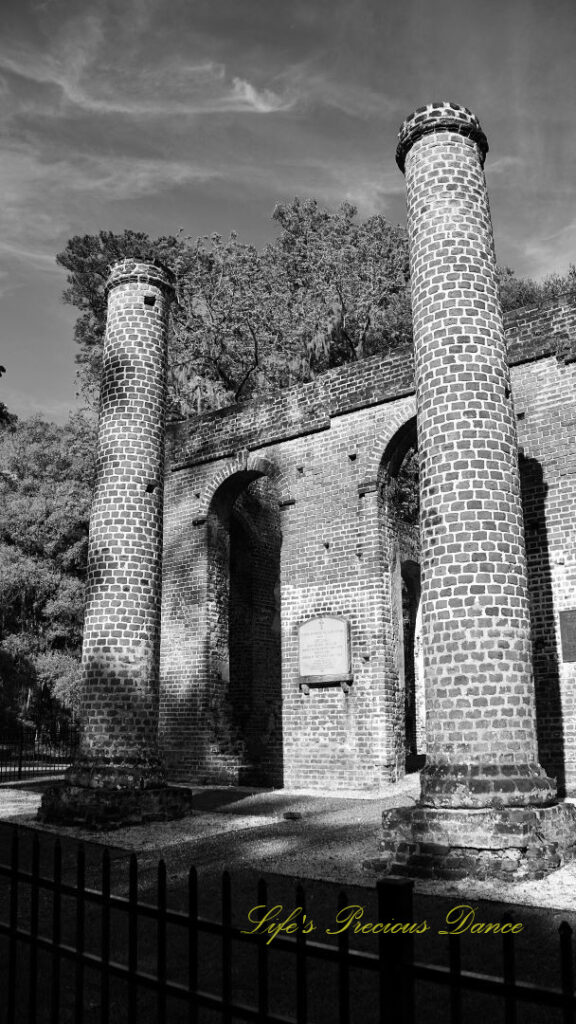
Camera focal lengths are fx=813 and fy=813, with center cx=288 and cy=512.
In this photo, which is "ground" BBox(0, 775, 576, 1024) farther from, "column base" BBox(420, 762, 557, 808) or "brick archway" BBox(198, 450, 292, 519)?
"brick archway" BBox(198, 450, 292, 519)

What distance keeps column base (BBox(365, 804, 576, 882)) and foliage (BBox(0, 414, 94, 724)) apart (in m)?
16.1

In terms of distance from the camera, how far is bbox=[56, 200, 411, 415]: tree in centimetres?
2688

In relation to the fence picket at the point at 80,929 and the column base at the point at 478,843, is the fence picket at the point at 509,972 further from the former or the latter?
the column base at the point at 478,843

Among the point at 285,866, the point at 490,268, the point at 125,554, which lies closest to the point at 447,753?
the point at 285,866

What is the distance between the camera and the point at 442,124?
924 centimetres

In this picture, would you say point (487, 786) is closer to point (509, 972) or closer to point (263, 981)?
point (263, 981)

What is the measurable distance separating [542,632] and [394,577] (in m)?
2.99

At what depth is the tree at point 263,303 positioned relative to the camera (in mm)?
26875

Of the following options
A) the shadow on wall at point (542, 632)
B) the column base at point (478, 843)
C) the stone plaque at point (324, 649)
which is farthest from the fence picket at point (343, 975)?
the stone plaque at point (324, 649)

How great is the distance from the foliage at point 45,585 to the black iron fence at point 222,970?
699 inches

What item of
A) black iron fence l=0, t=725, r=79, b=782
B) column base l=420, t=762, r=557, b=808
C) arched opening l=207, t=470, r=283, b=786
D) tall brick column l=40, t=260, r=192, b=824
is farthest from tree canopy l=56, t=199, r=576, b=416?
column base l=420, t=762, r=557, b=808

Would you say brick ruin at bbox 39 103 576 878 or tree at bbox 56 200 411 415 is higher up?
tree at bbox 56 200 411 415

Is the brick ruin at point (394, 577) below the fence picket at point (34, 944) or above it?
above

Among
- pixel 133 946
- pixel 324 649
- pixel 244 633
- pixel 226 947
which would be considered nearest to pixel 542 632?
pixel 324 649
